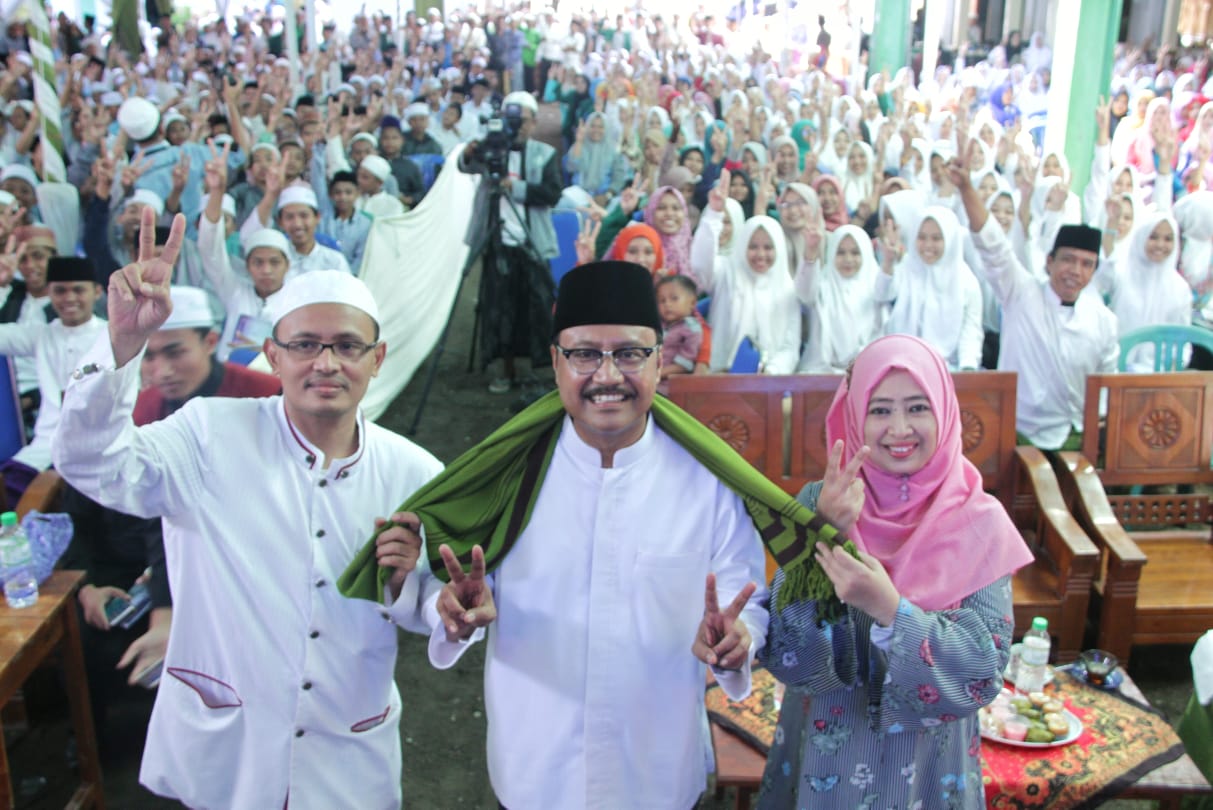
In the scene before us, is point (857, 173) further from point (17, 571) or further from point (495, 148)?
point (17, 571)

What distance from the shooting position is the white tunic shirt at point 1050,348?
404 centimetres

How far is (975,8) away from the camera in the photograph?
73.1 feet

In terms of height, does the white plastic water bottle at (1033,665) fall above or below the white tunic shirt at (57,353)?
below

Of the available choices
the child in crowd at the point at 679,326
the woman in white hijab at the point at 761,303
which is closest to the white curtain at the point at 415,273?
the woman in white hijab at the point at 761,303

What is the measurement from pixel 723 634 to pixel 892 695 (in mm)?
337

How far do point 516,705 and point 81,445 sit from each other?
2.60ft

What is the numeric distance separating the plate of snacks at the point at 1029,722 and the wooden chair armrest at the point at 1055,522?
814 millimetres

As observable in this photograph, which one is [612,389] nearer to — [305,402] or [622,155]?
[305,402]

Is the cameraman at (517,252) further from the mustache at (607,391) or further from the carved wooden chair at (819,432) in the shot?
the mustache at (607,391)

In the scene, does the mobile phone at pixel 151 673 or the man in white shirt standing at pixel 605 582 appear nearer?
the man in white shirt standing at pixel 605 582

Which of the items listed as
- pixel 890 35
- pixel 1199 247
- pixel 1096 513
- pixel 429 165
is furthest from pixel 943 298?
pixel 890 35

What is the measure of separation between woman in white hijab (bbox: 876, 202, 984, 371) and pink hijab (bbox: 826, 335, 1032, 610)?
3.08 metres

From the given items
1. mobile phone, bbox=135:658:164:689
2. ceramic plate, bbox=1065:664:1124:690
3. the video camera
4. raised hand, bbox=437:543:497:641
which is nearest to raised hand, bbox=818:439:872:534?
→ raised hand, bbox=437:543:497:641

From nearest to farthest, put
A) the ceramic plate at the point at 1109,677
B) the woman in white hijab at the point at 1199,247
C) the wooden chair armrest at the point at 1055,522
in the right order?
1. the ceramic plate at the point at 1109,677
2. the wooden chair armrest at the point at 1055,522
3. the woman in white hijab at the point at 1199,247
